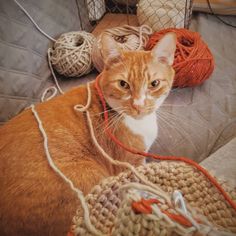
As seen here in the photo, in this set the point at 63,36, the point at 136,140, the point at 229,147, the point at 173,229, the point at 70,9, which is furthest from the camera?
the point at 70,9

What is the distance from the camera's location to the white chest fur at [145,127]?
980mm

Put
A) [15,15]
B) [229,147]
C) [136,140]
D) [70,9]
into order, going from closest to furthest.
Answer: [229,147], [136,140], [15,15], [70,9]

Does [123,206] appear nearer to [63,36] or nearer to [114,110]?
[114,110]

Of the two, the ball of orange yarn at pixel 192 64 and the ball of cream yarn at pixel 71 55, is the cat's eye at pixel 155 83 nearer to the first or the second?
the ball of orange yarn at pixel 192 64

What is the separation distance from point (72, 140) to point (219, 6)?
1.40 m

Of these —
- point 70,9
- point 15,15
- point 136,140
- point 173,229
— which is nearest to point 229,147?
point 136,140

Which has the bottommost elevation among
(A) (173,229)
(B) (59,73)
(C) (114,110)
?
(B) (59,73)

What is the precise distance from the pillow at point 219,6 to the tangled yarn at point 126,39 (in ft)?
1.63

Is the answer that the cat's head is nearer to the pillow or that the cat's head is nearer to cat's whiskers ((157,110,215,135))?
cat's whiskers ((157,110,215,135))

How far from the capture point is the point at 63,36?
1.37m

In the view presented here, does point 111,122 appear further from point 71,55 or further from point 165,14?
point 165,14

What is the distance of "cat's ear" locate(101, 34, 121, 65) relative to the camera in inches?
35.4

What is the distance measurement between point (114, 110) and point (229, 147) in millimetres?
410

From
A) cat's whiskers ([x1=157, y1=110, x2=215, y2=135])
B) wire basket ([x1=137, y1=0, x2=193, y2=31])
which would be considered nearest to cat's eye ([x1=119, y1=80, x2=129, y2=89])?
cat's whiskers ([x1=157, y1=110, x2=215, y2=135])
